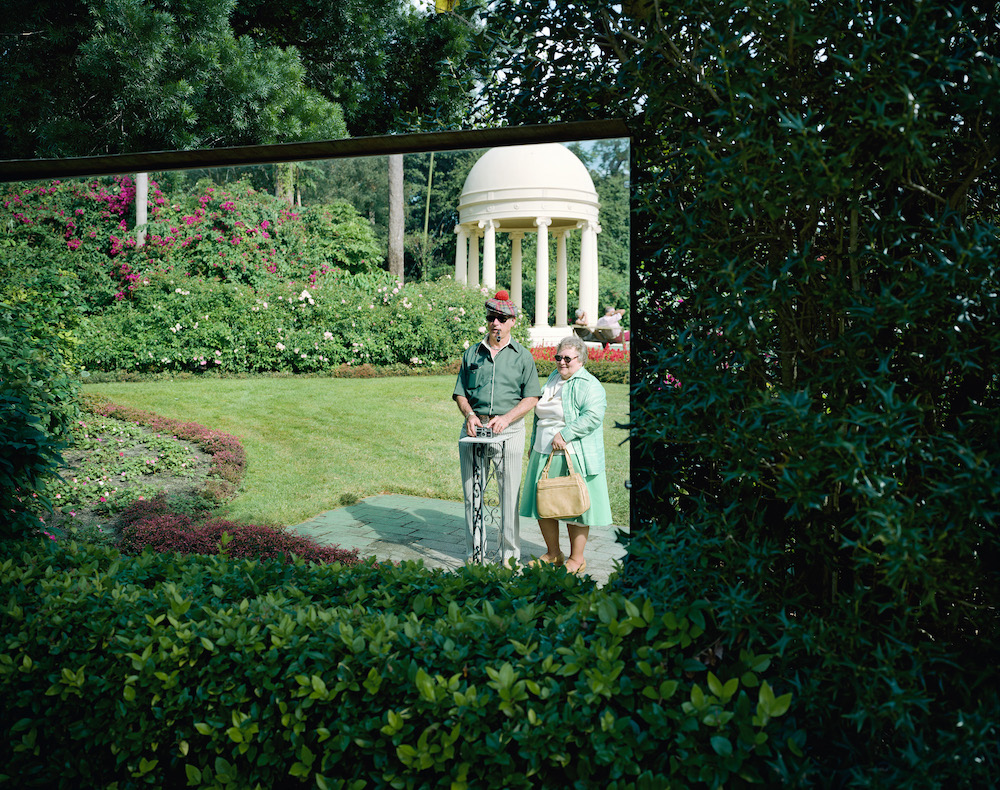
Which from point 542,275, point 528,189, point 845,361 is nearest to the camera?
point 845,361

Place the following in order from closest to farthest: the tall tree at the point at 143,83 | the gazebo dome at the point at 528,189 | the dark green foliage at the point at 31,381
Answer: the dark green foliage at the point at 31,381 → the gazebo dome at the point at 528,189 → the tall tree at the point at 143,83

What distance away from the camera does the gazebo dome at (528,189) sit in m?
3.48

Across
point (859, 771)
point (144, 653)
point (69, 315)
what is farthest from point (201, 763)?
point (69, 315)

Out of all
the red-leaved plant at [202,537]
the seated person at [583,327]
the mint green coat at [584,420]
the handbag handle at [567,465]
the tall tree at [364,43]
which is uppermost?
the tall tree at [364,43]

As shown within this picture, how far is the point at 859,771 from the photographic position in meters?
1.80

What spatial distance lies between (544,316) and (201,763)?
9.03 feet

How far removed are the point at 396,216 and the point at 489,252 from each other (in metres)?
0.57

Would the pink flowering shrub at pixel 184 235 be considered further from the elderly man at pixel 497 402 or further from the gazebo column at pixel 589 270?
the gazebo column at pixel 589 270

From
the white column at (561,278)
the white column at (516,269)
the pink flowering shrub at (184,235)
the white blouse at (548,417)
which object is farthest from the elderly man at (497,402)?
the pink flowering shrub at (184,235)

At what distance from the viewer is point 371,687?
2125mm

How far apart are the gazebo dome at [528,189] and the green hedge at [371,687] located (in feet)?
6.28

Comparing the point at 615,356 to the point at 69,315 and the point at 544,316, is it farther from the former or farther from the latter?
the point at 69,315

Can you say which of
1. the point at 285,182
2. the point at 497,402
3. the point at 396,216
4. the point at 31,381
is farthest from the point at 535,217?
the point at 31,381

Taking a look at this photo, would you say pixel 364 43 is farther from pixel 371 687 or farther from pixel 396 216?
pixel 371 687
